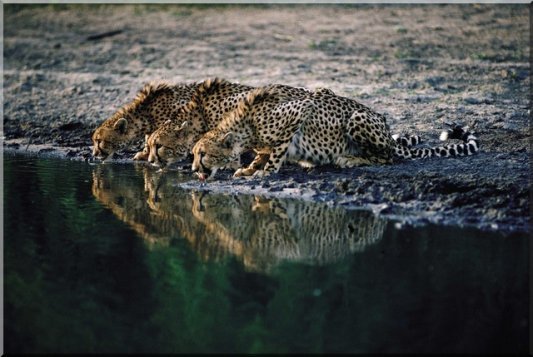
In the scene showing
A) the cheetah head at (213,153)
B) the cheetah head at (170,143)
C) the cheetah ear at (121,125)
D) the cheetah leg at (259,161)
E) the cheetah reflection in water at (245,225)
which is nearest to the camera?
the cheetah reflection in water at (245,225)

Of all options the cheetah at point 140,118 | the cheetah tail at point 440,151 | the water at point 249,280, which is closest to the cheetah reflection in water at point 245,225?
the water at point 249,280

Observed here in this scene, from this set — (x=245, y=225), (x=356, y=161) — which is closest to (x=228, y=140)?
(x=356, y=161)

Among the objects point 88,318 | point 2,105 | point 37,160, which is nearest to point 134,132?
point 37,160

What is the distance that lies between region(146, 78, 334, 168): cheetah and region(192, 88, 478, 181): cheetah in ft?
0.85

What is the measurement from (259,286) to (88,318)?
1.08 meters

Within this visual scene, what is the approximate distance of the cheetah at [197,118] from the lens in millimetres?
8852

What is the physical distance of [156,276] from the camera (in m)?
5.80

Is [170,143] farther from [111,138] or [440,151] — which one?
[440,151]

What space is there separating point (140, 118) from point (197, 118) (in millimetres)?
761

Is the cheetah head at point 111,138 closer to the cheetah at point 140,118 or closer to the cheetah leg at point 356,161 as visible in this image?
the cheetah at point 140,118

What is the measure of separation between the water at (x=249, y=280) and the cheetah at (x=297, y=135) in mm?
768

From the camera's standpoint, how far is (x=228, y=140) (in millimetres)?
8414

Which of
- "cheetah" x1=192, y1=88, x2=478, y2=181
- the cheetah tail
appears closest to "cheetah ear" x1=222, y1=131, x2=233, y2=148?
"cheetah" x1=192, y1=88, x2=478, y2=181

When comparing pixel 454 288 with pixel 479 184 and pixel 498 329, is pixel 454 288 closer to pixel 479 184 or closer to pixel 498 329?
pixel 498 329
